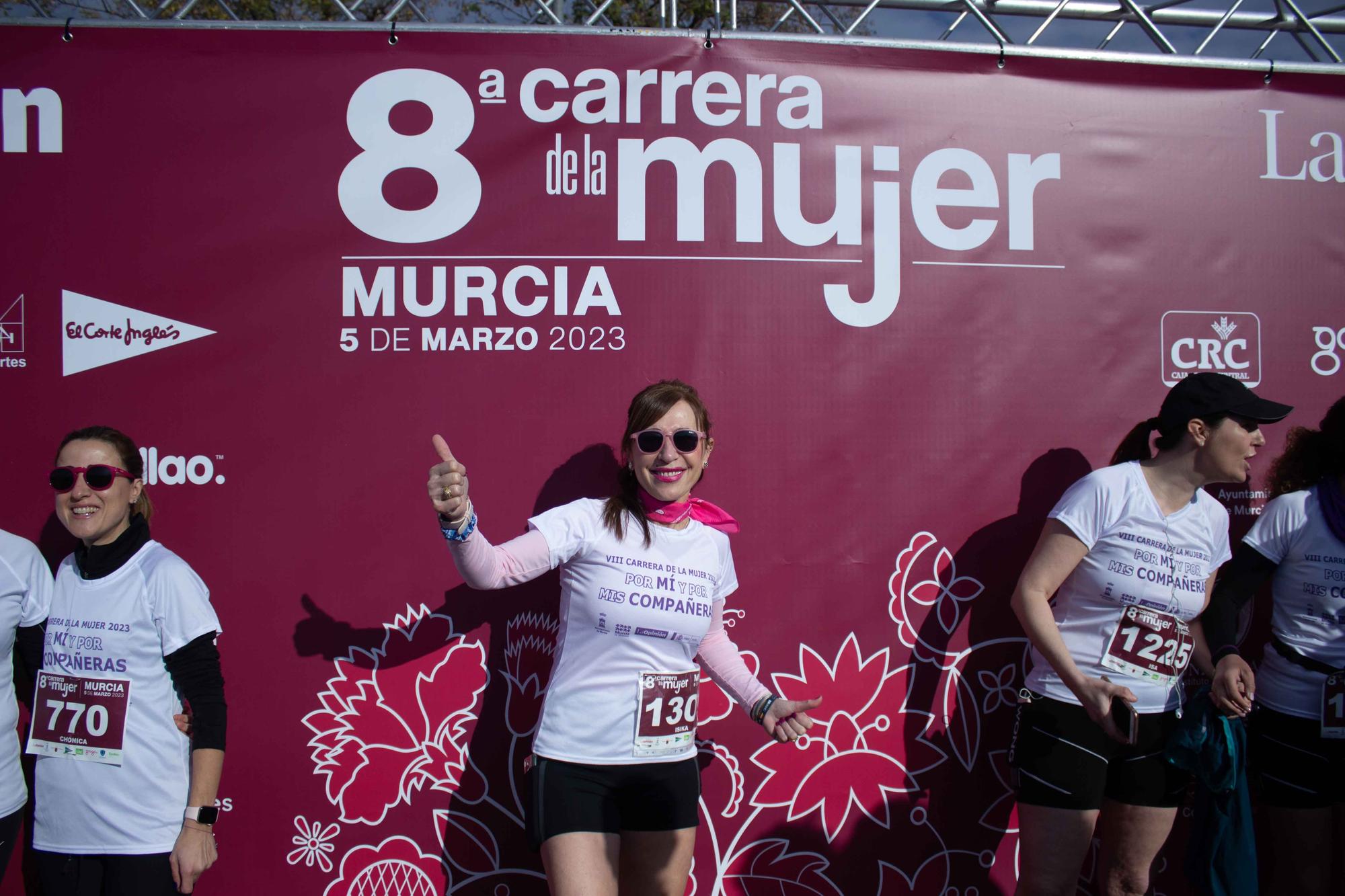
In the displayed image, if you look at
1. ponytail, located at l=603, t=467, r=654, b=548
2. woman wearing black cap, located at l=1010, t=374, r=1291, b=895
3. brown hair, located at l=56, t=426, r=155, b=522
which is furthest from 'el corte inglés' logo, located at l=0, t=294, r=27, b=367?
woman wearing black cap, located at l=1010, t=374, r=1291, b=895

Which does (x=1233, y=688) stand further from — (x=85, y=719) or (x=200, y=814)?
(x=85, y=719)

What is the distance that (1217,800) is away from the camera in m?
2.85

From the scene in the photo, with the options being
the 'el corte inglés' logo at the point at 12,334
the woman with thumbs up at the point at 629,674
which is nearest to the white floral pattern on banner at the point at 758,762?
the woman with thumbs up at the point at 629,674

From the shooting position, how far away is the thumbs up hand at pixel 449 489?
2119 mm

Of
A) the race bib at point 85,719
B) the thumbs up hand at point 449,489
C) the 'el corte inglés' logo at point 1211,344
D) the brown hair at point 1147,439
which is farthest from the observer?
the 'el corte inglés' logo at point 1211,344

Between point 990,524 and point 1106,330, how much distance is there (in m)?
0.86

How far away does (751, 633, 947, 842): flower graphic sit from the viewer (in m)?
3.12

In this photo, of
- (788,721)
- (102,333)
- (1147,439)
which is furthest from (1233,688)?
(102,333)

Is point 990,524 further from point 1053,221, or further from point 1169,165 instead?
point 1169,165

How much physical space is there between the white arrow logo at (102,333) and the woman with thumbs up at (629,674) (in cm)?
147

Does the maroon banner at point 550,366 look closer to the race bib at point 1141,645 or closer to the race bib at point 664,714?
the race bib at point 1141,645

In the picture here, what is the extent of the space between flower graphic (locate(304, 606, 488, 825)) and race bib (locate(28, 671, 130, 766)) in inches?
27.5

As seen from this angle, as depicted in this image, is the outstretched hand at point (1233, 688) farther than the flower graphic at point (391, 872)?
No

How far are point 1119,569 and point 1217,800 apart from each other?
0.87 m
